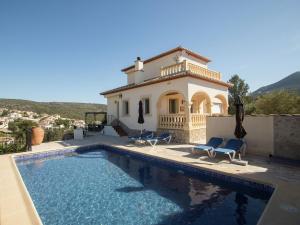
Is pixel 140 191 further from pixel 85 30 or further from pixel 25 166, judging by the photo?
pixel 85 30

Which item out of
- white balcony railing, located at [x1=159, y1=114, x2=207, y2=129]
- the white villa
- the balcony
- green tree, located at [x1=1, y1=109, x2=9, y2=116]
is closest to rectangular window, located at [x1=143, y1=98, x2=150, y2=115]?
the white villa

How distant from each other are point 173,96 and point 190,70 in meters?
4.56

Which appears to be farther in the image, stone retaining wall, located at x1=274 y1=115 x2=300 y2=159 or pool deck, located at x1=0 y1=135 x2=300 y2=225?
stone retaining wall, located at x1=274 y1=115 x2=300 y2=159

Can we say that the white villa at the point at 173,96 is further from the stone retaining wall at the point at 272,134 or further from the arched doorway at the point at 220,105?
the stone retaining wall at the point at 272,134

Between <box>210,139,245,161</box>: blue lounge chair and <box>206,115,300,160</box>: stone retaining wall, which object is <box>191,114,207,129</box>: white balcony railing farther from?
<box>210,139,245,161</box>: blue lounge chair

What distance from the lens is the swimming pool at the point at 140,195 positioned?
5098 mm

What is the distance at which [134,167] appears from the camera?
10.1 meters

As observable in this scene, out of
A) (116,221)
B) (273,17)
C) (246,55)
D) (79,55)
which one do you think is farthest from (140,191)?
(79,55)

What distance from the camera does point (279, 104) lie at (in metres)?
29.8

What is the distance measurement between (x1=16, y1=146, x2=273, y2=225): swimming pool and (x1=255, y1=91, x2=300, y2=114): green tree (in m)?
28.2

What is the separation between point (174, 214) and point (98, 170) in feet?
18.7

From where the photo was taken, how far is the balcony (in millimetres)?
15361

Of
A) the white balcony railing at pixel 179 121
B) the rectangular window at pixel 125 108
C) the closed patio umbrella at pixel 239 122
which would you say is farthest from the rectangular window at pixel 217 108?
the closed patio umbrella at pixel 239 122

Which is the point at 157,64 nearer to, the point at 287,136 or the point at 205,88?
the point at 205,88
